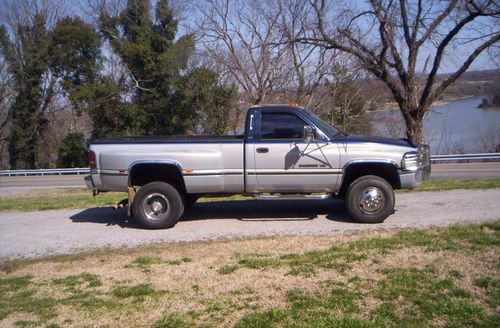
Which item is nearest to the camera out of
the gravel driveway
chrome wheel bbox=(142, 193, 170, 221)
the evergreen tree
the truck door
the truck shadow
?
the gravel driveway

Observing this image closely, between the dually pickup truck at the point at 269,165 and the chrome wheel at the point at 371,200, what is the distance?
2 cm

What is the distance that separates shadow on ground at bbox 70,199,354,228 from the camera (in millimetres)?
8922

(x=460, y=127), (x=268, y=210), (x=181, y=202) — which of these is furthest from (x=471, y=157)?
(x=181, y=202)

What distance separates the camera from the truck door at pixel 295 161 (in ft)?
26.8

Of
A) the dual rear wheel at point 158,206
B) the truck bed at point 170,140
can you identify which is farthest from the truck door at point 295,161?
the dual rear wheel at point 158,206

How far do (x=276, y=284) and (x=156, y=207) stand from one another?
12.3 feet

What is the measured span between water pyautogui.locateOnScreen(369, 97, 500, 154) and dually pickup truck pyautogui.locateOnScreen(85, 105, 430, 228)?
25233mm

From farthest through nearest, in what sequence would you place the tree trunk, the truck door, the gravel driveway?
the tree trunk, the truck door, the gravel driveway

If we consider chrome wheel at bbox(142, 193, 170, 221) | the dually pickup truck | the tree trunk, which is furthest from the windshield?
the tree trunk

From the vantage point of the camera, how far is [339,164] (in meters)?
8.16

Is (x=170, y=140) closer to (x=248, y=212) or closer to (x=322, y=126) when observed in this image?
(x=248, y=212)

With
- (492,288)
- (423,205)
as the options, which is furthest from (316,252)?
(423,205)

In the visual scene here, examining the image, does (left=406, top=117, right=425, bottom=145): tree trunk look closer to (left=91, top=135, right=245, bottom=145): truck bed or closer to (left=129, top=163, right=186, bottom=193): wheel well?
(left=91, top=135, right=245, bottom=145): truck bed

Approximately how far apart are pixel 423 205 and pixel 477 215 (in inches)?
50.6
